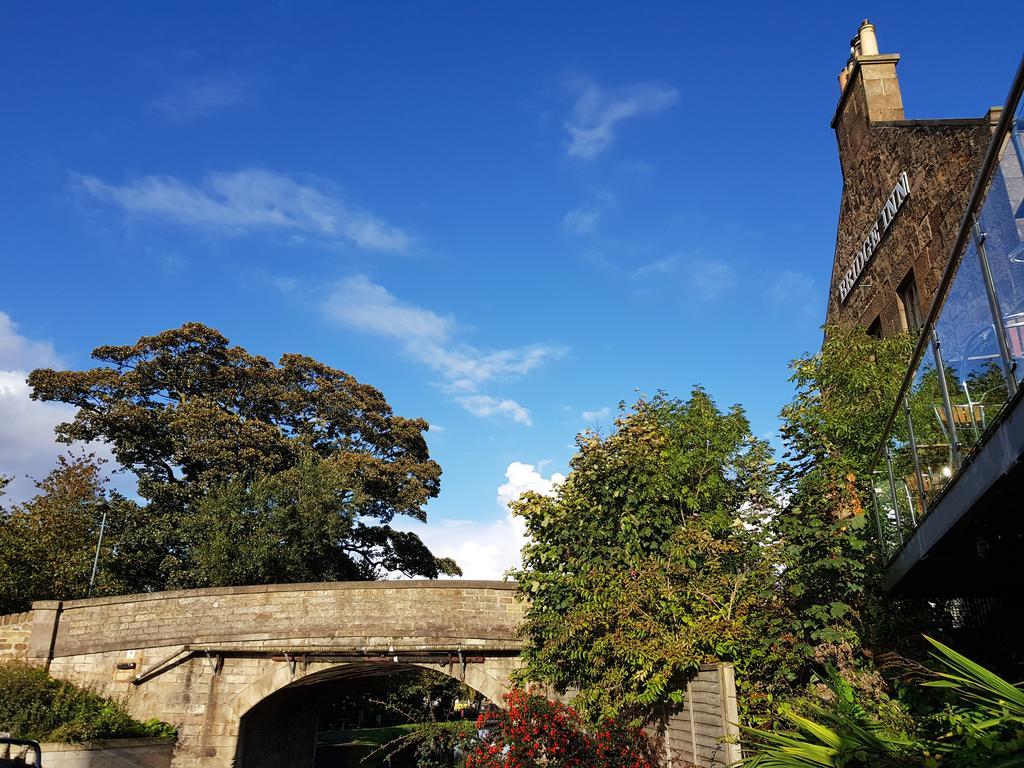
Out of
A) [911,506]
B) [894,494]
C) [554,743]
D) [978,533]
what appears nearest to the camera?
[978,533]

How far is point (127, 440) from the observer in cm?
2561

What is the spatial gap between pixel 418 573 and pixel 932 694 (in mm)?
23830

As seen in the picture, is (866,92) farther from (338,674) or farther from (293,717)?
(293,717)

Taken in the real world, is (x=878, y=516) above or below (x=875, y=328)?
below

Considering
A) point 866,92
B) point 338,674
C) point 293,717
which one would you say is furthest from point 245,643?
point 866,92

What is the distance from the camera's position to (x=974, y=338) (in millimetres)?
4148

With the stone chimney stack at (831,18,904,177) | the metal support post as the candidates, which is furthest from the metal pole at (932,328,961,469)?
the stone chimney stack at (831,18,904,177)

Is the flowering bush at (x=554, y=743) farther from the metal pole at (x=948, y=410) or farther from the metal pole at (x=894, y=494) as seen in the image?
the metal pole at (x=948, y=410)

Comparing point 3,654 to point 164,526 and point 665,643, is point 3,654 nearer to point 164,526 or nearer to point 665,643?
point 164,526

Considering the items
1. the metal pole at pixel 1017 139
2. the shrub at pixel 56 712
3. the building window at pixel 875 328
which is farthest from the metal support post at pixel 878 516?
the shrub at pixel 56 712

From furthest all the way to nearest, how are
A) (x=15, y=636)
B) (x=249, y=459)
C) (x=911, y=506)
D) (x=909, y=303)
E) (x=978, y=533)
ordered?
(x=249, y=459)
(x=15, y=636)
(x=909, y=303)
(x=911, y=506)
(x=978, y=533)

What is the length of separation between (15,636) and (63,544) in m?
7.31

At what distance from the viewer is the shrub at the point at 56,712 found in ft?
41.9

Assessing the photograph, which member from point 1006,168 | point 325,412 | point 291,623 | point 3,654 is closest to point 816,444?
point 1006,168
